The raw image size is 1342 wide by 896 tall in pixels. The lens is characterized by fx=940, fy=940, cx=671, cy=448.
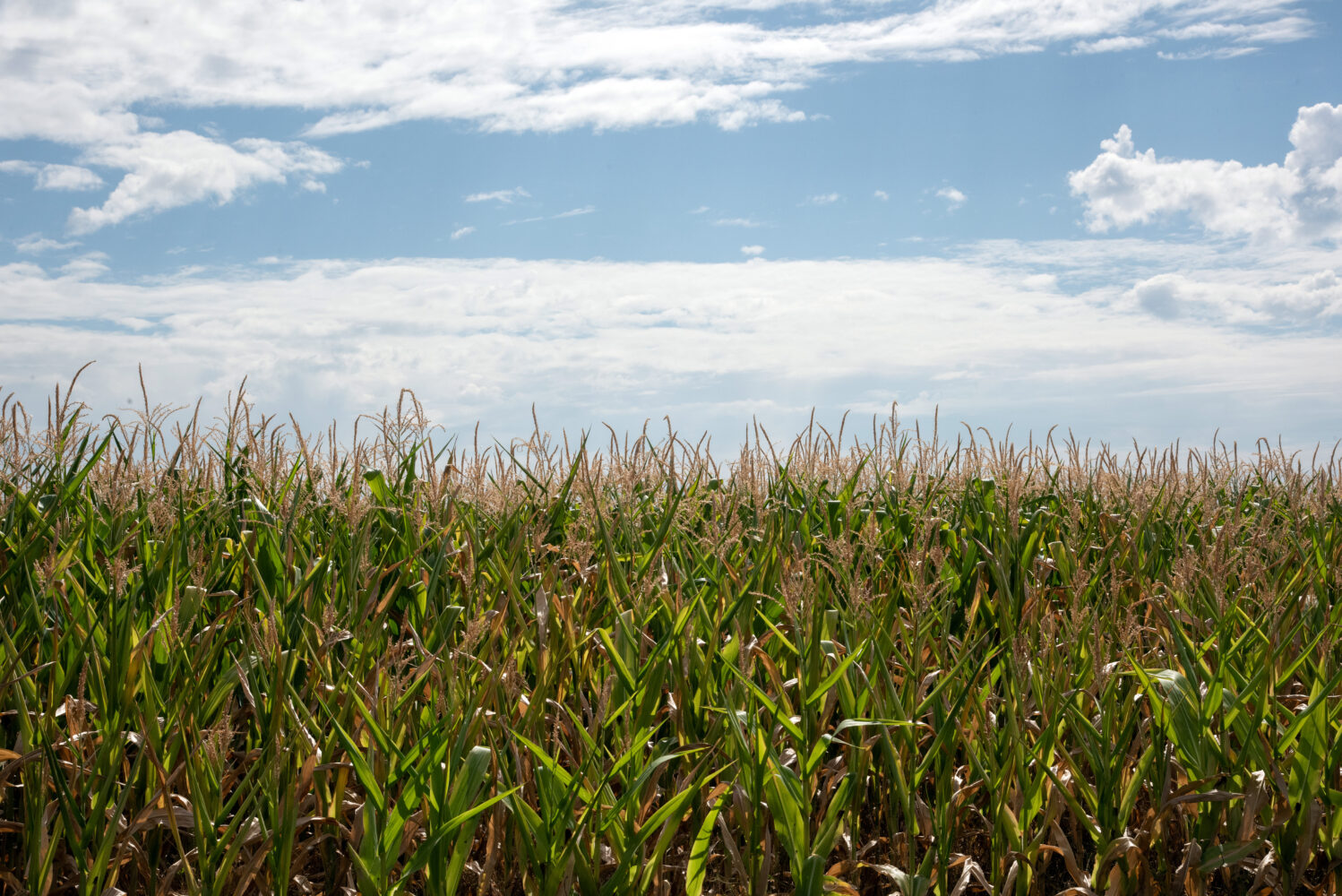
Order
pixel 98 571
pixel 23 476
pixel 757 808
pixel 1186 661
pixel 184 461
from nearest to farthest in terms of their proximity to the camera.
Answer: pixel 757 808, pixel 1186 661, pixel 98 571, pixel 184 461, pixel 23 476

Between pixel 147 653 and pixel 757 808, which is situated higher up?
pixel 147 653

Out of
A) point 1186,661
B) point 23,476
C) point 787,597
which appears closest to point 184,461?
point 23,476

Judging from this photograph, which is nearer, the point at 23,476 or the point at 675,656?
the point at 675,656

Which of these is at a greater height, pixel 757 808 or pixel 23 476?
pixel 23 476

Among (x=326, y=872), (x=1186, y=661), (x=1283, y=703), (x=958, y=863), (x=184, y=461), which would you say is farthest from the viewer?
(x=184, y=461)

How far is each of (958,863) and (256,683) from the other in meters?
2.23

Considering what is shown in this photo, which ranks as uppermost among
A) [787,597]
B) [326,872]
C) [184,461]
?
[184,461]

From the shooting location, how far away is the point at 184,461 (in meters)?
4.30

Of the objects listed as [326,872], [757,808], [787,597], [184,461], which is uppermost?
[184,461]

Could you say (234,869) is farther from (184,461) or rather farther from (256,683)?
(184,461)

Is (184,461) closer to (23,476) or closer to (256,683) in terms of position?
(23,476)

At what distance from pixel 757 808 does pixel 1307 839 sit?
64.4 inches

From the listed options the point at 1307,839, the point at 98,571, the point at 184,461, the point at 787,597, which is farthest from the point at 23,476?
the point at 1307,839

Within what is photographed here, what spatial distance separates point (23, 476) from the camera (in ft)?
15.3
